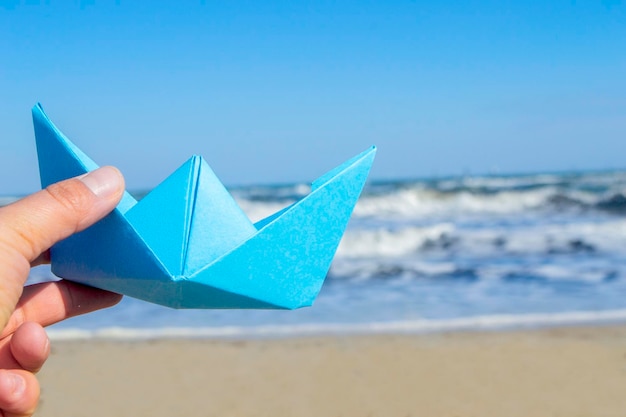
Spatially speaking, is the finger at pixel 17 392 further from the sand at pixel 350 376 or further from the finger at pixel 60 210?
the sand at pixel 350 376

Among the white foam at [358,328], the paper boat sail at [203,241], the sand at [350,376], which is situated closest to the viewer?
the paper boat sail at [203,241]

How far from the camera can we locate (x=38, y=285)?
129 centimetres

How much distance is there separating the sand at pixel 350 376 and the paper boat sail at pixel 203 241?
202 cm

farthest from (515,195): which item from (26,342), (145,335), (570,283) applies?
(26,342)

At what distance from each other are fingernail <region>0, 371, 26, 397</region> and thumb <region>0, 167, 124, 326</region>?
184 millimetres

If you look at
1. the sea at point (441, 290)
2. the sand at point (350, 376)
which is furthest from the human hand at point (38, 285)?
the sea at point (441, 290)

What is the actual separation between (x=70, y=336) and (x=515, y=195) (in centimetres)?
1435

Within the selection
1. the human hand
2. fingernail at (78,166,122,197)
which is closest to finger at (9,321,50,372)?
the human hand

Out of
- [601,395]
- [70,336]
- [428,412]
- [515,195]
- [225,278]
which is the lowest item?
[70,336]

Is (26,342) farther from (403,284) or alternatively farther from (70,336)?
(403,284)

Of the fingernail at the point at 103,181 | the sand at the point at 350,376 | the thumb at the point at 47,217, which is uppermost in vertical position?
the fingernail at the point at 103,181

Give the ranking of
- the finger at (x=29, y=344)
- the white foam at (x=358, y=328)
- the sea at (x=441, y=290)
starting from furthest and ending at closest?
the sea at (x=441, y=290) → the white foam at (x=358, y=328) → the finger at (x=29, y=344)

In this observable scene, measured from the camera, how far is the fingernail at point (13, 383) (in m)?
1.18

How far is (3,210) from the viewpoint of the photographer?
1.06 meters
